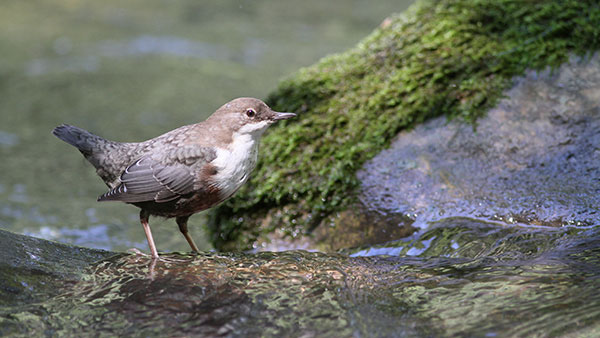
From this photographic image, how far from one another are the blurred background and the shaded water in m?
2.14

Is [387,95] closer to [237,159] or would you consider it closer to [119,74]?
[237,159]

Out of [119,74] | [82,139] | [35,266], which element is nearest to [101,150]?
[82,139]

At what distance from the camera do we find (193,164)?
352cm

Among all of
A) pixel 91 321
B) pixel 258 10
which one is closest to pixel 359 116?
pixel 91 321

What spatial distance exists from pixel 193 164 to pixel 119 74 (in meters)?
5.91

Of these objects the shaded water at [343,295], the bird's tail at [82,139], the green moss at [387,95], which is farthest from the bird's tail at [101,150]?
the green moss at [387,95]

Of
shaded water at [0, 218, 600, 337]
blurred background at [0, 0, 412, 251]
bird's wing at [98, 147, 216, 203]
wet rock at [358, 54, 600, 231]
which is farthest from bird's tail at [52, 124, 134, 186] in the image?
wet rock at [358, 54, 600, 231]

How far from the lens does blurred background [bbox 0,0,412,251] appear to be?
5641 millimetres

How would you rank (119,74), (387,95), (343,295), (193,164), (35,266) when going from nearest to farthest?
(343,295)
(35,266)
(193,164)
(387,95)
(119,74)

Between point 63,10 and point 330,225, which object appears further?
point 63,10

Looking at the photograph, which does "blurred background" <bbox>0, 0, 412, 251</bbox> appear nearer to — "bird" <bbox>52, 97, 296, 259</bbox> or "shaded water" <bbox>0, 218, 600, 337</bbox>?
"bird" <bbox>52, 97, 296, 259</bbox>

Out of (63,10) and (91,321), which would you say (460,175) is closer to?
(91,321)

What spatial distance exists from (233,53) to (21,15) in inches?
179

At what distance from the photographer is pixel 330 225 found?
403 centimetres
